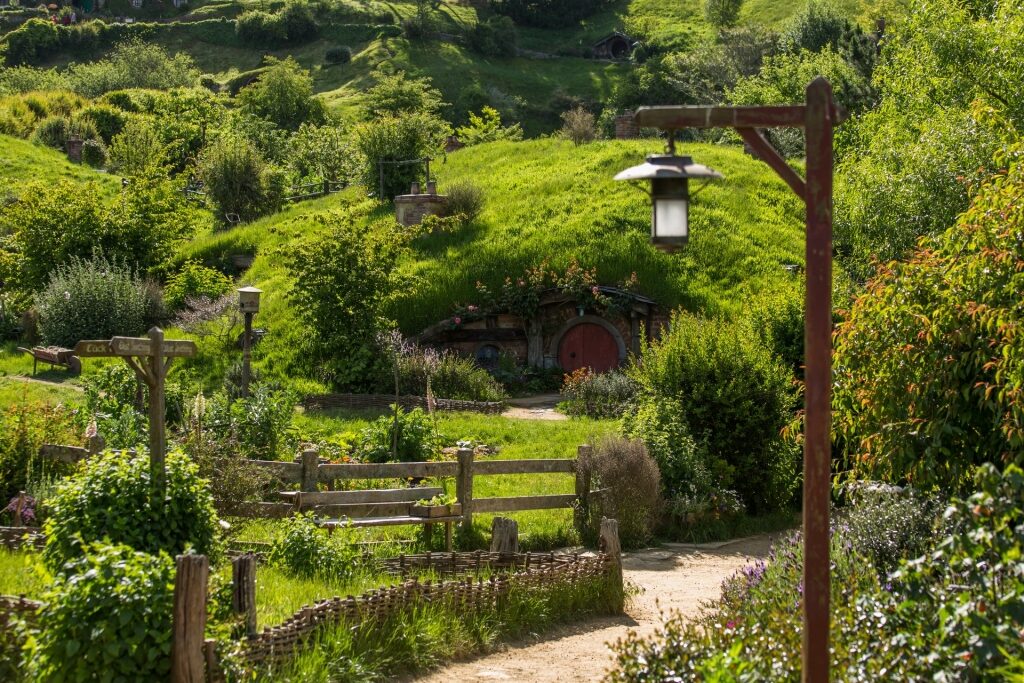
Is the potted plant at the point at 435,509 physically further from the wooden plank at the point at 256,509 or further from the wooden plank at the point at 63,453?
the wooden plank at the point at 63,453

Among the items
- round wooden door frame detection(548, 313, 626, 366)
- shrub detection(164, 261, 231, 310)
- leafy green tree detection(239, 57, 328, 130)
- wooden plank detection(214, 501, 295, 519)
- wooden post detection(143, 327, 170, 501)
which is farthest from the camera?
leafy green tree detection(239, 57, 328, 130)

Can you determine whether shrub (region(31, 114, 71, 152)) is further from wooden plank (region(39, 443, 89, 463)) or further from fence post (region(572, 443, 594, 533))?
fence post (region(572, 443, 594, 533))

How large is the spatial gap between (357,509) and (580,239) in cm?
1659

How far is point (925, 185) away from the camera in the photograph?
22000 mm

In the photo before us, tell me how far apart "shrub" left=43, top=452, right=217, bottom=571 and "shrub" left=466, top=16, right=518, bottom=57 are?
7211cm

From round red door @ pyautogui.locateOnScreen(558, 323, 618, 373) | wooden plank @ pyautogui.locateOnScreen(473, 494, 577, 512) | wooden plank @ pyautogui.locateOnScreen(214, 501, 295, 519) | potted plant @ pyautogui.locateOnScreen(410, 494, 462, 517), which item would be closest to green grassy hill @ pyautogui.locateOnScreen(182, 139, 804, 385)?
round red door @ pyautogui.locateOnScreen(558, 323, 618, 373)

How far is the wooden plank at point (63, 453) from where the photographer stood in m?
13.8

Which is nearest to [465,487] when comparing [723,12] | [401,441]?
[401,441]

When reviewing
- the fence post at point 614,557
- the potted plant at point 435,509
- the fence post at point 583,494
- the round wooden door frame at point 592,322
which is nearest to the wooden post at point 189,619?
the fence post at point 614,557

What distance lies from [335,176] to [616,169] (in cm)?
1170

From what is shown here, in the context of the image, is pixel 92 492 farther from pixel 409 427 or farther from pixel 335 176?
pixel 335 176

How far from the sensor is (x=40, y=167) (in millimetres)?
41594

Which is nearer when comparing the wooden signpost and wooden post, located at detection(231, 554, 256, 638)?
wooden post, located at detection(231, 554, 256, 638)

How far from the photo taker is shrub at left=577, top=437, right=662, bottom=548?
14477 mm
